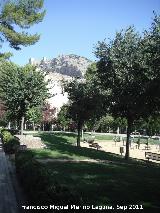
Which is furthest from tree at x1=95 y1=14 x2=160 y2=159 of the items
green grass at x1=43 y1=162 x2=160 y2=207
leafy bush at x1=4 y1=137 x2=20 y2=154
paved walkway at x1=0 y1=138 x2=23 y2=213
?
paved walkway at x1=0 y1=138 x2=23 y2=213

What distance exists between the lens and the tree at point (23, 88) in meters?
39.5

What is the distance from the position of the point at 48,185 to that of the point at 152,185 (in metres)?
7.08

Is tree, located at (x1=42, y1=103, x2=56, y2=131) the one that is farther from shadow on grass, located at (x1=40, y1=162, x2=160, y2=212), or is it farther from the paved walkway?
the paved walkway

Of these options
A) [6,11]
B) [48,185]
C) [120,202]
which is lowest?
[120,202]

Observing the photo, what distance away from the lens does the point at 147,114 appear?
90.2 ft

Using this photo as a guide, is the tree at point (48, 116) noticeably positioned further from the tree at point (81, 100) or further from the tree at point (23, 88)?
the tree at point (81, 100)

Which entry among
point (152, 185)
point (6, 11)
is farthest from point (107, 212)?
point (6, 11)

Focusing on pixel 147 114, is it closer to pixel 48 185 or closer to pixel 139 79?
pixel 139 79

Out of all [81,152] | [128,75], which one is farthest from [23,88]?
[128,75]

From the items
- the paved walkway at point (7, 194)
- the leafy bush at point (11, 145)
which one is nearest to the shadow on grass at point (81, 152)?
the leafy bush at point (11, 145)

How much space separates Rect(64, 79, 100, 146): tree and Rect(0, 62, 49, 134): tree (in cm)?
335

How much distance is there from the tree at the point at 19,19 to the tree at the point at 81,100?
24.5 ft

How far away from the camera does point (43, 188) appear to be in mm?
11258

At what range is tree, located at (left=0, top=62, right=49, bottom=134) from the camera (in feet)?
129
